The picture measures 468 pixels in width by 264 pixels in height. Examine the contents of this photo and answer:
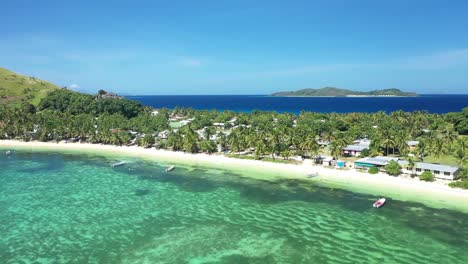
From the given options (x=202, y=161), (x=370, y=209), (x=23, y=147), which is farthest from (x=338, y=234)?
(x=23, y=147)

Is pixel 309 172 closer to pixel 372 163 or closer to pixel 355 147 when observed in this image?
pixel 372 163

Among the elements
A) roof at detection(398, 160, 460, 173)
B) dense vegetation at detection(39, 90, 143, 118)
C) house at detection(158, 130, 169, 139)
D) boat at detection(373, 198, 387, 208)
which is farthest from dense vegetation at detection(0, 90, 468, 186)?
boat at detection(373, 198, 387, 208)

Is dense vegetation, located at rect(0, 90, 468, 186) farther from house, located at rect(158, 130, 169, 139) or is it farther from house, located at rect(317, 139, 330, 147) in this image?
house, located at rect(317, 139, 330, 147)

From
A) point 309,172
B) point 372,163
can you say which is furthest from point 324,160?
point 372,163

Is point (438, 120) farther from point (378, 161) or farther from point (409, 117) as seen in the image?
point (378, 161)

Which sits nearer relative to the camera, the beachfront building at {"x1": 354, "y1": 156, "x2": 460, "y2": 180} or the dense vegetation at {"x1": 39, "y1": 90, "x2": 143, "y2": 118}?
the beachfront building at {"x1": 354, "y1": 156, "x2": 460, "y2": 180}

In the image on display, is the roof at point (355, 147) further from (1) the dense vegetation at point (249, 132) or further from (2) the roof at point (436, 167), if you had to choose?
(2) the roof at point (436, 167)

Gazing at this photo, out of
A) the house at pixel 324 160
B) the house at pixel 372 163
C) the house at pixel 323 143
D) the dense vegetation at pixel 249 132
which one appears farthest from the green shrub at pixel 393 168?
the house at pixel 323 143
